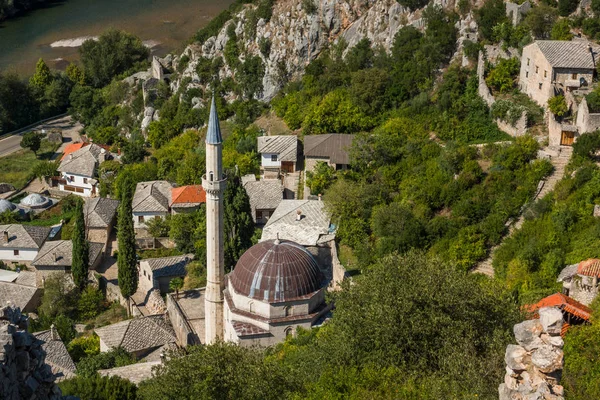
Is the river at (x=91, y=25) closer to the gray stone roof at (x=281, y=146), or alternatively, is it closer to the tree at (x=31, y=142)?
the tree at (x=31, y=142)

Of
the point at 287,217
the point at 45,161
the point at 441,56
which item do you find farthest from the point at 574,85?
the point at 45,161

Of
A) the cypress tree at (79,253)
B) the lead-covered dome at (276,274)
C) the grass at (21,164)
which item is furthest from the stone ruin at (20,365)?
the grass at (21,164)

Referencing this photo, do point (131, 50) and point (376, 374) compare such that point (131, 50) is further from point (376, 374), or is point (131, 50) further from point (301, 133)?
point (376, 374)

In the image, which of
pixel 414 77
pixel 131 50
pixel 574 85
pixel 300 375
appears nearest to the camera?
pixel 300 375

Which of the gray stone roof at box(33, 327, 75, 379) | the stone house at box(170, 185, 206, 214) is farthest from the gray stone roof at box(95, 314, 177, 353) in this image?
the stone house at box(170, 185, 206, 214)

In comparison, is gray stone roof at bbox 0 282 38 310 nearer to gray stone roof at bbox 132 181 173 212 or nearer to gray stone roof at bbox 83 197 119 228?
gray stone roof at bbox 83 197 119 228

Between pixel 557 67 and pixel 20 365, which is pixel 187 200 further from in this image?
pixel 20 365

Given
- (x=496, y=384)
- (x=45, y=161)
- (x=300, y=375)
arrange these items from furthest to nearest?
(x=45, y=161), (x=300, y=375), (x=496, y=384)
